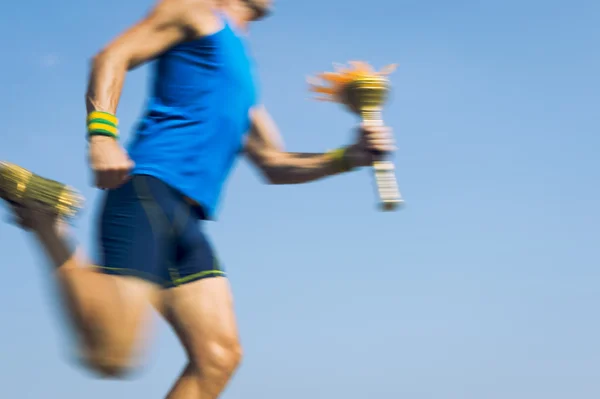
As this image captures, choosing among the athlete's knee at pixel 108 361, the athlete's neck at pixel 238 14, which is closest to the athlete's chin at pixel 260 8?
the athlete's neck at pixel 238 14

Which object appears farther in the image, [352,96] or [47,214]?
[352,96]

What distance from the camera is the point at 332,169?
14.2 feet

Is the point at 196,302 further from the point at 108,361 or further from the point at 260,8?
the point at 260,8

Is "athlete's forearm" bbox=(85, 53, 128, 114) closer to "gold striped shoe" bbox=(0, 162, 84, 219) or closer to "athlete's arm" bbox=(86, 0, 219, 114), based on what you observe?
"athlete's arm" bbox=(86, 0, 219, 114)

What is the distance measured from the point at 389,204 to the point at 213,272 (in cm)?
83

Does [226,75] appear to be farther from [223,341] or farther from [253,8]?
[223,341]

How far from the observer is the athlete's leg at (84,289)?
3143 mm

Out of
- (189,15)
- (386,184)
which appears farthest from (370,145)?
(189,15)

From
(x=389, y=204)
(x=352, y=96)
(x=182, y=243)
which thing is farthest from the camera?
(x=352, y=96)

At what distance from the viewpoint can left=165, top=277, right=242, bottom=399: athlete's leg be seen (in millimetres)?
3518

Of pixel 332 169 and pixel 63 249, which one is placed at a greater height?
pixel 332 169

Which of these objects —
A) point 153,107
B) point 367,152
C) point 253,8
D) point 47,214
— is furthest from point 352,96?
point 47,214

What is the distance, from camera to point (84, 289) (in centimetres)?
315

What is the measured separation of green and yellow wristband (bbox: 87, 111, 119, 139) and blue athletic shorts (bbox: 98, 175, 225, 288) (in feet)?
0.93
